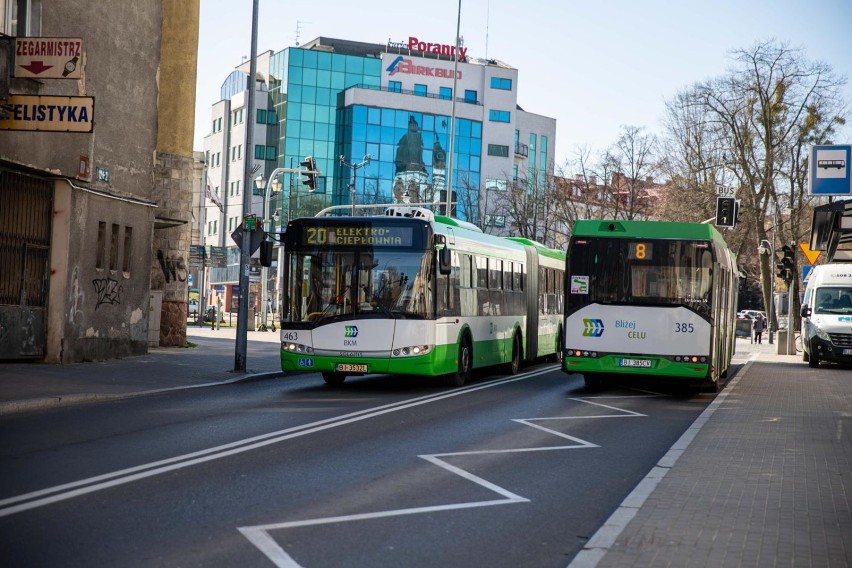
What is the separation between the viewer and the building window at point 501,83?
95.3 metres

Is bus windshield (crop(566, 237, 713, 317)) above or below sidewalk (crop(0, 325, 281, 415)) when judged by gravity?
above

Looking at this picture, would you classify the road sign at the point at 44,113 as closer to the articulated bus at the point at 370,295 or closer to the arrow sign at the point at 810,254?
the articulated bus at the point at 370,295

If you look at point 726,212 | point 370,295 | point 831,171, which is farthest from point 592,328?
point 726,212

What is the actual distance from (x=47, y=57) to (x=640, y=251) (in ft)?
34.2

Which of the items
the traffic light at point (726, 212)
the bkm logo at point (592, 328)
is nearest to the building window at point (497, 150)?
the traffic light at point (726, 212)

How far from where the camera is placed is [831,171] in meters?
21.0

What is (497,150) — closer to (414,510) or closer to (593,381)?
(593,381)

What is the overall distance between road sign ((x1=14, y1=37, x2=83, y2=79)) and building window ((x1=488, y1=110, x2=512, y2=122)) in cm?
7711

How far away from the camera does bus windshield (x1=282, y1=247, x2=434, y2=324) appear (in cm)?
1930

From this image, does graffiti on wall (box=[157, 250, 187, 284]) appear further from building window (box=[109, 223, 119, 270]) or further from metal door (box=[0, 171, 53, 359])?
metal door (box=[0, 171, 53, 359])

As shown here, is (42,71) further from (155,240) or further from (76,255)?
(155,240)

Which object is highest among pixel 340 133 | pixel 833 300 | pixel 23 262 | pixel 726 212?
pixel 340 133

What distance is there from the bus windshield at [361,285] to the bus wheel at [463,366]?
82.1 inches

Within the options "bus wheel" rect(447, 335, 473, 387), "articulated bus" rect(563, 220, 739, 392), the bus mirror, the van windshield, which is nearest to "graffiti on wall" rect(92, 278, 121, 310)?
"bus wheel" rect(447, 335, 473, 387)
